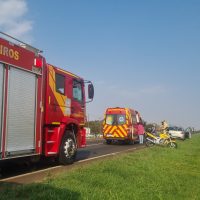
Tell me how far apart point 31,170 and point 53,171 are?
2.28 ft

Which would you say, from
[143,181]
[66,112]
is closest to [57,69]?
[66,112]

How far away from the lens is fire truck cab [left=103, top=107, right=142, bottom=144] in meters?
26.6

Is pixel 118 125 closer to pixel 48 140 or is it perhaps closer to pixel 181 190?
pixel 48 140

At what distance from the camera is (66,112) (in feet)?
40.1

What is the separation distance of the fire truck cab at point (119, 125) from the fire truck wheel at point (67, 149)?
14059 mm

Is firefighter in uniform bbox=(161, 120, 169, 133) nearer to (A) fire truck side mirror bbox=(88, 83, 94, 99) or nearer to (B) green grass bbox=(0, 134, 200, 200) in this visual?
(A) fire truck side mirror bbox=(88, 83, 94, 99)

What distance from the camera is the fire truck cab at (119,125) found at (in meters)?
26.6

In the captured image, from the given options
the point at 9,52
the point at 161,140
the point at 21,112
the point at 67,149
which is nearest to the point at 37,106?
the point at 21,112

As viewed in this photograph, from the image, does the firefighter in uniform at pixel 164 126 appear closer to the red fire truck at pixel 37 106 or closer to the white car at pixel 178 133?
the red fire truck at pixel 37 106

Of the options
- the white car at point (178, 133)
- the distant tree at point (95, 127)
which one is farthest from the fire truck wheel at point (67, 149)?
the distant tree at point (95, 127)

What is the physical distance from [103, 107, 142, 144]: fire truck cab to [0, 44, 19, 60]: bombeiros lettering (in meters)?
17.8

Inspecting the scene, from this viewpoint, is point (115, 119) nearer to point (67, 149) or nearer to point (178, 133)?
point (67, 149)

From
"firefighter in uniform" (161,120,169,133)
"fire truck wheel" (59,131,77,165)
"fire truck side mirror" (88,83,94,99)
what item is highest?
"fire truck side mirror" (88,83,94,99)

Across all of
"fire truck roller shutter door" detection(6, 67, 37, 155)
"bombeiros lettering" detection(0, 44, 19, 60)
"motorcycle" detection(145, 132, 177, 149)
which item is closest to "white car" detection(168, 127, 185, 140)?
"motorcycle" detection(145, 132, 177, 149)
